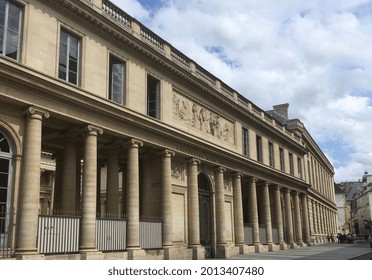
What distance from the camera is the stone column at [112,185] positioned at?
60.6ft

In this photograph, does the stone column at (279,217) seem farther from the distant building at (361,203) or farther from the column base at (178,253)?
the distant building at (361,203)

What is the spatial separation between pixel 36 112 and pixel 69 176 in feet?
13.4

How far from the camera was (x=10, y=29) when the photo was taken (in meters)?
13.8

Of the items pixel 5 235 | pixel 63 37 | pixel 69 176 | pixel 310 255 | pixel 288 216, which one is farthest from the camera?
pixel 288 216

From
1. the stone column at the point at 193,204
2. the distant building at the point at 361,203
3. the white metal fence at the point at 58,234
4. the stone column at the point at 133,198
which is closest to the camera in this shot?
the white metal fence at the point at 58,234

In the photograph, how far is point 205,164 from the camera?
23969 mm

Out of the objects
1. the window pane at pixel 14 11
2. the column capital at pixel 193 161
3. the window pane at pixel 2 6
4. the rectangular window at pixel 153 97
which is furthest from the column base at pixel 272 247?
the window pane at pixel 2 6

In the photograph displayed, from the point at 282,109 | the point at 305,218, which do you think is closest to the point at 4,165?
the point at 305,218

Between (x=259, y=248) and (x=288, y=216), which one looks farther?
(x=288, y=216)

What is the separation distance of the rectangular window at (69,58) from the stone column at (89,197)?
1973 millimetres

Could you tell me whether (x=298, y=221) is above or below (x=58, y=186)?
below

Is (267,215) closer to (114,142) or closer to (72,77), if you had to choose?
(114,142)

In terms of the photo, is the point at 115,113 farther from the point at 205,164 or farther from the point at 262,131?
the point at 262,131
